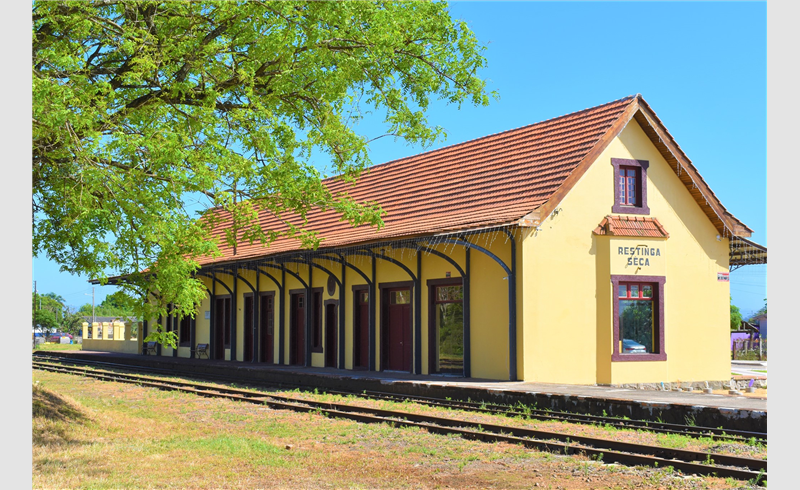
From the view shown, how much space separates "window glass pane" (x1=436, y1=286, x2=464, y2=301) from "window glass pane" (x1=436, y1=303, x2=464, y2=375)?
6.4 inches

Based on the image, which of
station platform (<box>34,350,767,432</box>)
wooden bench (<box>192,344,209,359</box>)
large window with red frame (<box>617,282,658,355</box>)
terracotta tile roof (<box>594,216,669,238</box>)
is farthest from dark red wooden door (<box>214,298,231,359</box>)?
large window with red frame (<box>617,282,658,355</box>)

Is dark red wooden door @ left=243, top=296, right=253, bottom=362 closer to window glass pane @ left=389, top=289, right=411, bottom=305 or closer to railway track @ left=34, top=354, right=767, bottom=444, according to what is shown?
window glass pane @ left=389, top=289, right=411, bottom=305

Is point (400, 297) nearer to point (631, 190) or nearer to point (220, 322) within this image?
point (631, 190)

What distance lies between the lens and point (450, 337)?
2169cm

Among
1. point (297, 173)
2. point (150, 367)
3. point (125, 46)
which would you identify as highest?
point (125, 46)

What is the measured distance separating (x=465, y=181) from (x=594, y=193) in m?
4.28

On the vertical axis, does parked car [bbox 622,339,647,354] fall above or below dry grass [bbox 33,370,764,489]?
above

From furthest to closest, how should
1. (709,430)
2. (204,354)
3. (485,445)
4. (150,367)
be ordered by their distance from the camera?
(204,354) → (150,367) → (709,430) → (485,445)

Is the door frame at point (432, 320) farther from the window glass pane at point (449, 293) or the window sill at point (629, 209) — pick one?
the window sill at point (629, 209)

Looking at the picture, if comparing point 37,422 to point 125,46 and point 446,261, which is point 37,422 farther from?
point 446,261

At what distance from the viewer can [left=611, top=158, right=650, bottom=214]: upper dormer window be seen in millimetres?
21719
